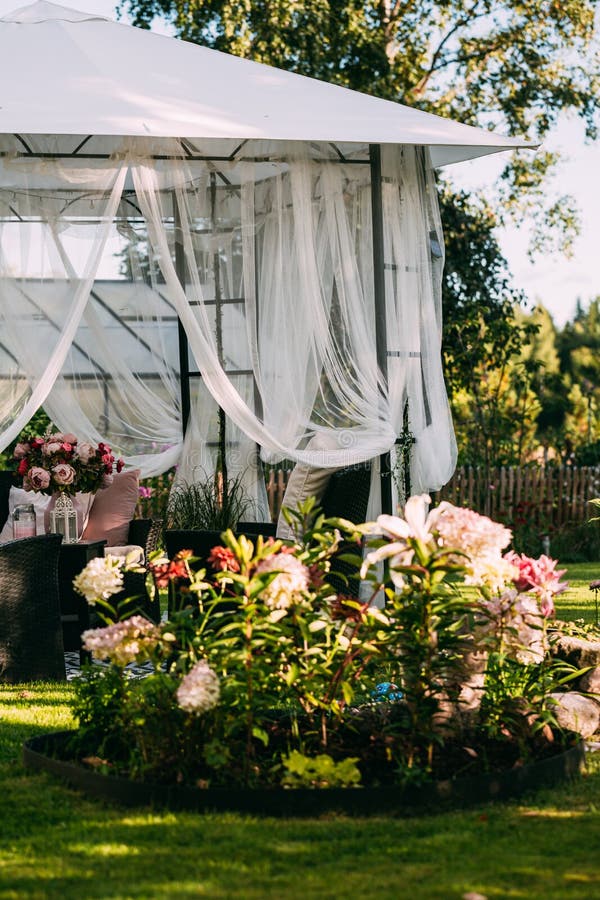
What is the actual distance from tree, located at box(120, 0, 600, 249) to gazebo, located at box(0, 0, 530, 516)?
238 inches

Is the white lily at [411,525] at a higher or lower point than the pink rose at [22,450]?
lower

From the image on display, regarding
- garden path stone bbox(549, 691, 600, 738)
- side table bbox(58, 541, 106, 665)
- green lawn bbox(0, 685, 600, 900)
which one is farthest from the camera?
side table bbox(58, 541, 106, 665)

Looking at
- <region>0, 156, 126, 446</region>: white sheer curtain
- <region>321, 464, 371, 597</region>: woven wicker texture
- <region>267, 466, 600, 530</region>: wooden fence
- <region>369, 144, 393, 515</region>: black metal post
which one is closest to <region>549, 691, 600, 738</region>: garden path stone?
<region>321, 464, 371, 597</region>: woven wicker texture

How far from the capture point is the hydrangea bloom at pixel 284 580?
330cm

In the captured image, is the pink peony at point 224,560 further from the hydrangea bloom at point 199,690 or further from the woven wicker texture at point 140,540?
the woven wicker texture at point 140,540

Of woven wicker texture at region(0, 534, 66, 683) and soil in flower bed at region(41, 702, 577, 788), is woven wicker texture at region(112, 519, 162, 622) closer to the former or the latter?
woven wicker texture at region(0, 534, 66, 683)

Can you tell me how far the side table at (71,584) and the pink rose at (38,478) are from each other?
42cm

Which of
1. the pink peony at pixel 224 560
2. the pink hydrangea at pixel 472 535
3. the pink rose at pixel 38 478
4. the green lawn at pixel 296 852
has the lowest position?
the green lawn at pixel 296 852

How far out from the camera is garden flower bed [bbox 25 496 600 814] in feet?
10.9

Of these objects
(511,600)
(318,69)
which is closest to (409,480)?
(511,600)

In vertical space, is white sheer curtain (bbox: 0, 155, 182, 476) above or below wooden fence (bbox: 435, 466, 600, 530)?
above

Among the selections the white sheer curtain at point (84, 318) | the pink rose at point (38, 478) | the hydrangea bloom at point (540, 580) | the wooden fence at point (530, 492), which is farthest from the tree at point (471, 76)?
the hydrangea bloom at point (540, 580)

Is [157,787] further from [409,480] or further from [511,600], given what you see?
[409,480]

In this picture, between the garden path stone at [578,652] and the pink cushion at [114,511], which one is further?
the pink cushion at [114,511]
